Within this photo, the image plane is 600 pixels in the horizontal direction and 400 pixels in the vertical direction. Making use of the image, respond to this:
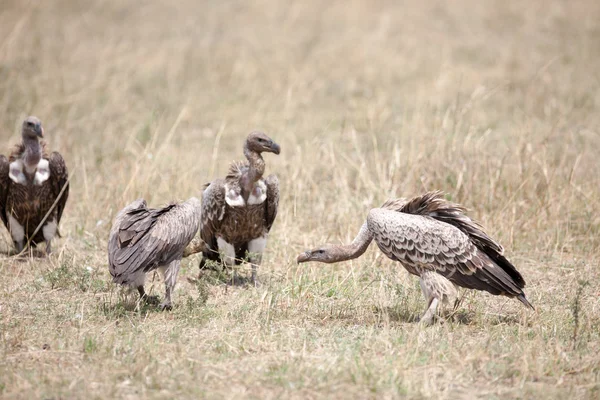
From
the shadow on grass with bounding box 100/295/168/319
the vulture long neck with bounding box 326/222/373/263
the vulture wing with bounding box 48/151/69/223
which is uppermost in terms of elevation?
the vulture wing with bounding box 48/151/69/223

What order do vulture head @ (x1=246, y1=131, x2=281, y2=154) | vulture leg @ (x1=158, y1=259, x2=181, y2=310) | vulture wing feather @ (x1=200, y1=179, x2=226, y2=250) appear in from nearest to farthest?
vulture leg @ (x1=158, y1=259, x2=181, y2=310) → vulture head @ (x1=246, y1=131, x2=281, y2=154) → vulture wing feather @ (x1=200, y1=179, x2=226, y2=250)

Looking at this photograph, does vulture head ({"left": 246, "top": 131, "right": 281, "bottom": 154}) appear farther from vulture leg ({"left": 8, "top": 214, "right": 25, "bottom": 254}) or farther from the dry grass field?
vulture leg ({"left": 8, "top": 214, "right": 25, "bottom": 254})

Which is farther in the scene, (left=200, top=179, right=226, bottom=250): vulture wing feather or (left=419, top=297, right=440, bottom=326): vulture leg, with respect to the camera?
(left=200, top=179, right=226, bottom=250): vulture wing feather

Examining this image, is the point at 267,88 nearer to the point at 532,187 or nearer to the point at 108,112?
the point at 108,112

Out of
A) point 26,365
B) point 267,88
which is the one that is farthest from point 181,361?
point 267,88

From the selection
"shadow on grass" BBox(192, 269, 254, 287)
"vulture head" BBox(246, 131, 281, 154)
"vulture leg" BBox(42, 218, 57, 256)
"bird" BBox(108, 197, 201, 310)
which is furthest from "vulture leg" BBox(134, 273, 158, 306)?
"vulture leg" BBox(42, 218, 57, 256)

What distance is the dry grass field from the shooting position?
5.32 metres

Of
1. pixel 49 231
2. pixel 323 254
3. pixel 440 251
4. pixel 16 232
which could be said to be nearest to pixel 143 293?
pixel 323 254

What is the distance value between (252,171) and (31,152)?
2.34 metres

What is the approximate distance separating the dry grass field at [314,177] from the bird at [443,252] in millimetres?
306

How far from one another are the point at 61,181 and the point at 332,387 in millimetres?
4473

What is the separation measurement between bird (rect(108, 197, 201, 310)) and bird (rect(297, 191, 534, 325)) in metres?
1.56

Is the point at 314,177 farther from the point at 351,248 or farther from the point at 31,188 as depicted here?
the point at 31,188

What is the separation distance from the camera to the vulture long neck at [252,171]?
7598mm
